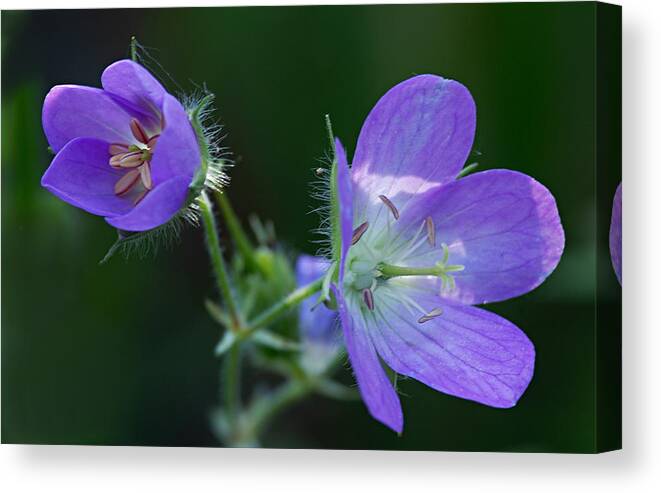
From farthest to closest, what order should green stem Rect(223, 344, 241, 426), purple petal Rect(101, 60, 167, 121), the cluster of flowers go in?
1. green stem Rect(223, 344, 241, 426)
2. the cluster of flowers
3. purple petal Rect(101, 60, 167, 121)

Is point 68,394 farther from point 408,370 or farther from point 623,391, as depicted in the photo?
point 623,391

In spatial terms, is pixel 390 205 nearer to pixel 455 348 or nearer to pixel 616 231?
pixel 455 348

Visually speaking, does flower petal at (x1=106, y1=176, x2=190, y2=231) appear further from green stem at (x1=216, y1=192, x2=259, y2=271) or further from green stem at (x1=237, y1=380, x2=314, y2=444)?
green stem at (x1=237, y1=380, x2=314, y2=444)

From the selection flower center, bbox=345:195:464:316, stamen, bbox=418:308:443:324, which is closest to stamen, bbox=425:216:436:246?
flower center, bbox=345:195:464:316

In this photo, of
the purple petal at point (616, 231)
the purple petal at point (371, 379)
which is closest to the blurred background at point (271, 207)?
the purple petal at point (616, 231)

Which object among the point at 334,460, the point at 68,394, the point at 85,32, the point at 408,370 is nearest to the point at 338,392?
the point at 334,460

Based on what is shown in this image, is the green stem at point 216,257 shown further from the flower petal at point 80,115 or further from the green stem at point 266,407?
the green stem at point 266,407

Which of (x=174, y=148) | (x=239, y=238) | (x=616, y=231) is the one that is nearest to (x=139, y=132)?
(x=174, y=148)
